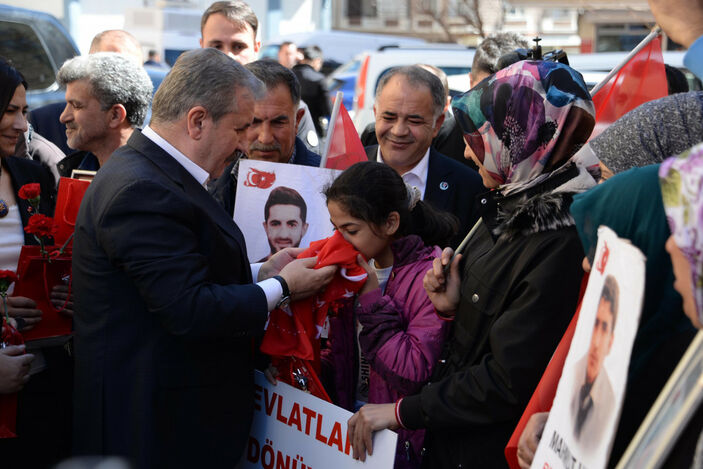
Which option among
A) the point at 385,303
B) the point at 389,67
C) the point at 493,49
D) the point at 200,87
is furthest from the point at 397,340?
the point at 389,67

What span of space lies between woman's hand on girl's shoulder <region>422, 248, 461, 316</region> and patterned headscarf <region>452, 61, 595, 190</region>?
0.31 metres

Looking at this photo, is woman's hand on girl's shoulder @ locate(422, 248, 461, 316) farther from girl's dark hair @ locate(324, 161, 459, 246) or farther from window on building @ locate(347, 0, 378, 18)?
window on building @ locate(347, 0, 378, 18)

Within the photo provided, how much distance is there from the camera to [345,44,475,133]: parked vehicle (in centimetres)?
907

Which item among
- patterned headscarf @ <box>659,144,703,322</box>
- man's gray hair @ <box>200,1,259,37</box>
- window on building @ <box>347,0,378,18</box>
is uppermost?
window on building @ <box>347,0,378,18</box>

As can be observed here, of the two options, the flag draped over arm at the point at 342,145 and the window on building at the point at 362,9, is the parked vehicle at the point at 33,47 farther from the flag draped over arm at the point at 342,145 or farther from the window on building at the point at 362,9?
the window on building at the point at 362,9

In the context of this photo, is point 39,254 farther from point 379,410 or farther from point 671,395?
point 671,395

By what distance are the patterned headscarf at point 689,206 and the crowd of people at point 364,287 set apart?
284mm

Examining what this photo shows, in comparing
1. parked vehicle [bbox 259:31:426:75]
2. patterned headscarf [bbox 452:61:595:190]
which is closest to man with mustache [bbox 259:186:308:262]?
patterned headscarf [bbox 452:61:595:190]

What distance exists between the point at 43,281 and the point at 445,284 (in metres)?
1.55

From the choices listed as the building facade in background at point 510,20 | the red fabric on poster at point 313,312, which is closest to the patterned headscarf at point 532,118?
the red fabric on poster at point 313,312

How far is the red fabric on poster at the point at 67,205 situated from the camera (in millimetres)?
3025

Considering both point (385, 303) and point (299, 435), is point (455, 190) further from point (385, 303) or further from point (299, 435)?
point (299, 435)

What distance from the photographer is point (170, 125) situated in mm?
2561

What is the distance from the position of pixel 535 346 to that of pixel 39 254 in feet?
6.32
